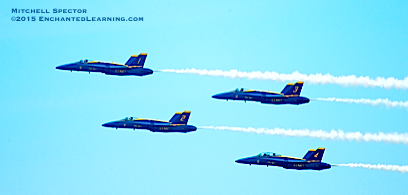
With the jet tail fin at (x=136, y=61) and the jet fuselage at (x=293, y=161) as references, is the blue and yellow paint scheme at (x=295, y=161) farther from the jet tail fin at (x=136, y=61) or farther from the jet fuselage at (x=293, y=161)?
the jet tail fin at (x=136, y=61)

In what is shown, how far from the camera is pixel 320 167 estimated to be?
422 feet

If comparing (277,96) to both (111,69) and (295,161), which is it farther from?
(111,69)

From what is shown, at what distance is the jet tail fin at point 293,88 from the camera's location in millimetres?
131875

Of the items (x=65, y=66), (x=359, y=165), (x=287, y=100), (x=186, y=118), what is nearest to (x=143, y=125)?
(x=186, y=118)

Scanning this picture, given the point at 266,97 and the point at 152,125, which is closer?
the point at 266,97

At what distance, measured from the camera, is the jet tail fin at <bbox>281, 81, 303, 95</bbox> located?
132m

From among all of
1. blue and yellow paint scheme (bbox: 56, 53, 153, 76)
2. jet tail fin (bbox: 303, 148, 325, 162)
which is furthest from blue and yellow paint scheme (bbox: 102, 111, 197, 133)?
jet tail fin (bbox: 303, 148, 325, 162)

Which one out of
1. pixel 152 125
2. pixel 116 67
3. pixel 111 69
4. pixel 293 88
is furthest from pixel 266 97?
pixel 111 69

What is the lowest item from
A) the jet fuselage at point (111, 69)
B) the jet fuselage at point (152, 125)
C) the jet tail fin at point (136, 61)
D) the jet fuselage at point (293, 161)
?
the jet fuselage at point (293, 161)

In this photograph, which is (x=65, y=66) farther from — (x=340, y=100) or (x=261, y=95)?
(x=340, y=100)

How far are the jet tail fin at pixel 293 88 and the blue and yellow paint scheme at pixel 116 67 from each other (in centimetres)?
2189

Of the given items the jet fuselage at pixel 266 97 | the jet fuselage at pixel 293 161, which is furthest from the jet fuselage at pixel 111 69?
the jet fuselage at pixel 293 161

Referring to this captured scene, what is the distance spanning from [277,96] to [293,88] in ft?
10.0

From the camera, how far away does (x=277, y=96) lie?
131 meters
